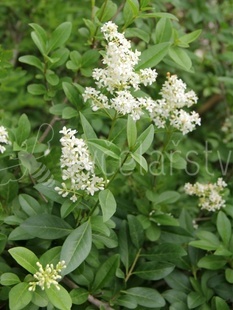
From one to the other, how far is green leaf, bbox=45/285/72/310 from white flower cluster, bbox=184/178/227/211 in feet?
1.98

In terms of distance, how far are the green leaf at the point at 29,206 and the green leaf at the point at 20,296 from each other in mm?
213

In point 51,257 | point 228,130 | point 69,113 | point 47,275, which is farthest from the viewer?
point 228,130

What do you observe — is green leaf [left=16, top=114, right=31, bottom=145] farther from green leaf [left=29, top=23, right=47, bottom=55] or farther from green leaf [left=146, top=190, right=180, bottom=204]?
green leaf [left=146, top=190, right=180, bottom=204]

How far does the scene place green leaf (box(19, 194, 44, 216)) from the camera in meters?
1.30

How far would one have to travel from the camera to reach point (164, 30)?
4.80 ft

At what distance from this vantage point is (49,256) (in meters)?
1.21

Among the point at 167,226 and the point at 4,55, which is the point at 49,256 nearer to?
the point at 167,226

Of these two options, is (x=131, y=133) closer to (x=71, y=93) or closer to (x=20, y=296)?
(x=71, y=93)

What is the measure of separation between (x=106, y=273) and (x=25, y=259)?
24 cm

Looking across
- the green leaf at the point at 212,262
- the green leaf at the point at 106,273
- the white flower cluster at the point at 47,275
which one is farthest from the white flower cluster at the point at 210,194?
the white flower cluster at the point at 47,275

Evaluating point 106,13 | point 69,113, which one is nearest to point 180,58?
point 106,13

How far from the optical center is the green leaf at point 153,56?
1356 mm

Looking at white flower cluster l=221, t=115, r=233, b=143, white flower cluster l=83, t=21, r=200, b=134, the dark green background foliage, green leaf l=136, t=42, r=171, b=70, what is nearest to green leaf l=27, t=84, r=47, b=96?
the dark green background foliage

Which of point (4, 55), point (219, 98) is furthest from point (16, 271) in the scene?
point (219, 98)
